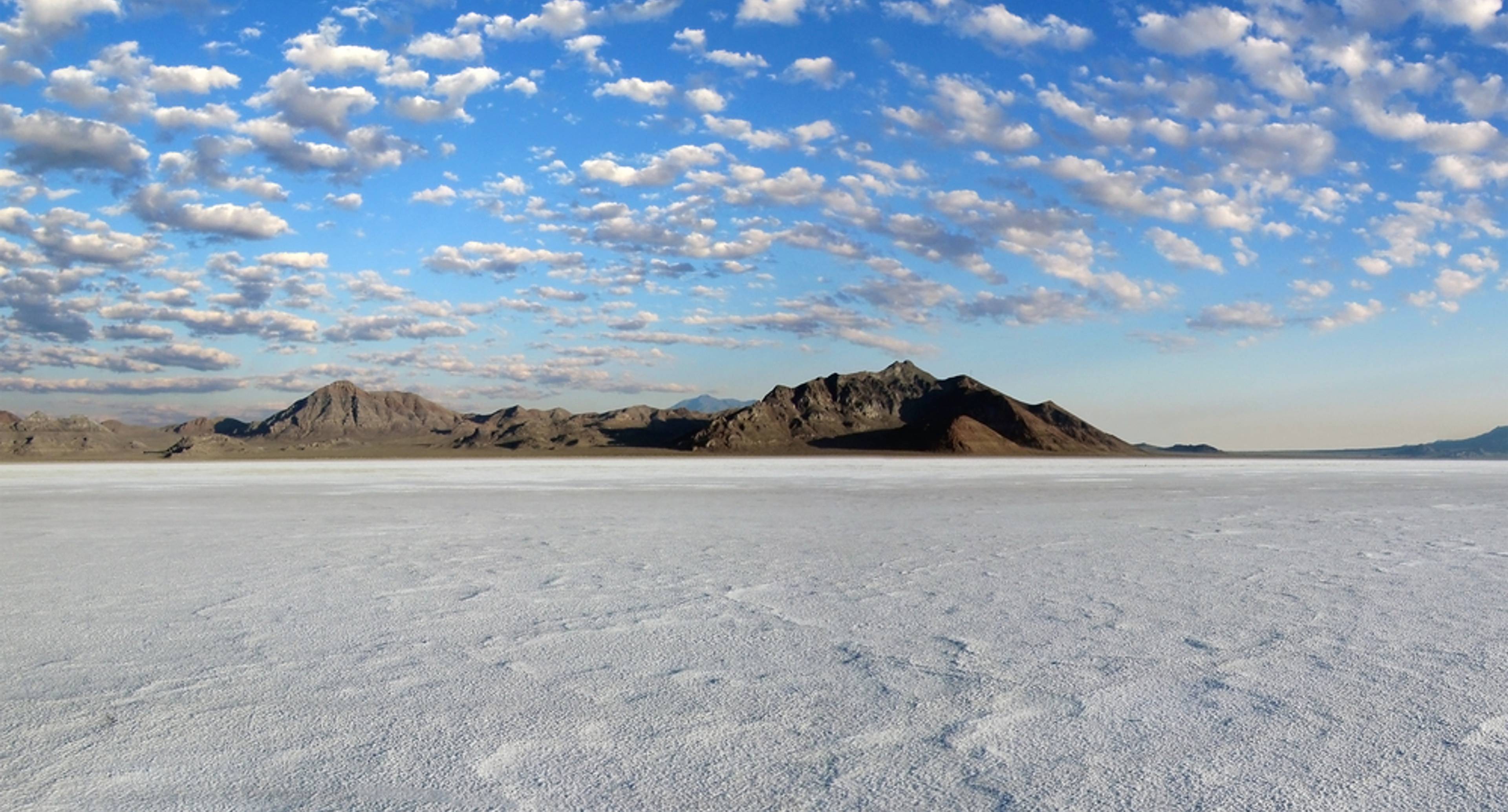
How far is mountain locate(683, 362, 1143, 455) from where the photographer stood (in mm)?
134875

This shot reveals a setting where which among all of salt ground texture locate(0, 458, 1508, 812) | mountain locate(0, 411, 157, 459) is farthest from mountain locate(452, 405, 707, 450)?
salt ground texture locate(0, 458, 1508, 812)

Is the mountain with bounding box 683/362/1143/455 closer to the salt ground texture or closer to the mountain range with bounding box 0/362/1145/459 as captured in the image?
the mountain range with bounding box 0/362/1145/459

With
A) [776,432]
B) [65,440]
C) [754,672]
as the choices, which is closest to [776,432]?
[776,432]

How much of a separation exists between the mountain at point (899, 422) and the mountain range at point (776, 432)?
0.82ft

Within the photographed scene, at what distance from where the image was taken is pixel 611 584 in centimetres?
812

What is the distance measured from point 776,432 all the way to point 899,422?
2679cm

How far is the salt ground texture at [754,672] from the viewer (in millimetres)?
3527

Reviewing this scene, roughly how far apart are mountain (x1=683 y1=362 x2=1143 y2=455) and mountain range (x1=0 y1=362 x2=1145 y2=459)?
0.82ft

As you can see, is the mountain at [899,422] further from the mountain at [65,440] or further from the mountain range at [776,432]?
the mountain at [65,440]

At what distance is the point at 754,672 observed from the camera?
510cm

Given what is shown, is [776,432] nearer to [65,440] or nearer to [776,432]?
[776,432]

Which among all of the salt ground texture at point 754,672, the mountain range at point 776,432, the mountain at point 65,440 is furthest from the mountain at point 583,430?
the salt ground texture at point 754,672

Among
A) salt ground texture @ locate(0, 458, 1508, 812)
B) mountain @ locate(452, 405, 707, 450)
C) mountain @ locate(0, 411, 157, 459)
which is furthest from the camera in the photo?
mountain @ locate(452, 405, 707, 450)

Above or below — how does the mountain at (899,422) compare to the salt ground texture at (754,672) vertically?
above
